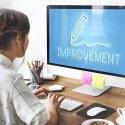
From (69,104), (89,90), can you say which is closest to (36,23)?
(89,90)

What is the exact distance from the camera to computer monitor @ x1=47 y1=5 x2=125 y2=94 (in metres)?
1.41

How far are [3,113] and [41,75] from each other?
0.69m

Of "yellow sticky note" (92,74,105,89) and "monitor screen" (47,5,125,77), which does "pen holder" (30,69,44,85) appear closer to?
"monitor screen" (47,5,125,77)

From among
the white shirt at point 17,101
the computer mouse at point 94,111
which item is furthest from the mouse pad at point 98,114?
the white shirt at point 17,101

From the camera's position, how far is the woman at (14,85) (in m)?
1.09

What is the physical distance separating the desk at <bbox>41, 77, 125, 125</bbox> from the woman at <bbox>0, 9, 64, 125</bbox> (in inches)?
4.7

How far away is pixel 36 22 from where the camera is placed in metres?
2.21

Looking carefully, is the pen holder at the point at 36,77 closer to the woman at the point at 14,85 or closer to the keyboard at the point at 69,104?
the keyboard at the point at 69,104

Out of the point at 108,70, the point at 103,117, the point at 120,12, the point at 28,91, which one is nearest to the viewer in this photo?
the point at 28,91

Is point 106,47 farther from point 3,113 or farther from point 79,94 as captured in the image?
point 3,113

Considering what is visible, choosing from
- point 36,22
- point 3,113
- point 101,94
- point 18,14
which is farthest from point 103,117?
point 36,22

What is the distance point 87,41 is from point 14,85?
582mm

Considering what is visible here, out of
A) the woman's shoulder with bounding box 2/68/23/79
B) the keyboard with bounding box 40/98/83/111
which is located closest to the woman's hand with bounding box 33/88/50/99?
the keyboard with bounding box 40/98/83/111

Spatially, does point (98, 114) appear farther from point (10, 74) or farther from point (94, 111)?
point (10, 74)
